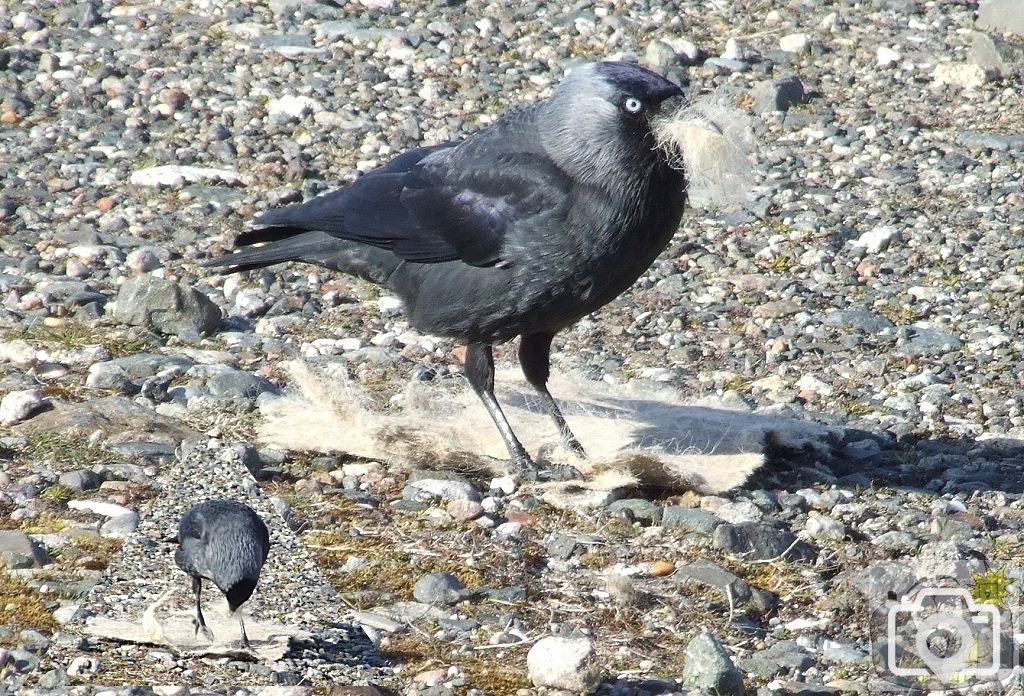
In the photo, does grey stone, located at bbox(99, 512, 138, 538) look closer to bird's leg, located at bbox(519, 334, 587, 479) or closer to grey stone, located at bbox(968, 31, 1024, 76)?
bird's leg, located at bbox(519, 334, 587, 479)

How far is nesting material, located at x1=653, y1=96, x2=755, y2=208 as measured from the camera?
461cm

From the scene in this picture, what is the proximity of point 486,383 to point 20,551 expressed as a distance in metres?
1.83

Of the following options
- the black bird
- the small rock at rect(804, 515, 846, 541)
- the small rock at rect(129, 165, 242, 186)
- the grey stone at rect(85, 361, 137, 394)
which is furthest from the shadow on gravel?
the small rock at rect(129, 165, 242, 186)

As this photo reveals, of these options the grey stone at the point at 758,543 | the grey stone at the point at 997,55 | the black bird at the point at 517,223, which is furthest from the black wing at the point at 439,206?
the grey stone at the point at 997,55

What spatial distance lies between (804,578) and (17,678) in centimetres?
220

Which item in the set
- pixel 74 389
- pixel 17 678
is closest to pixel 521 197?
pixel 74 389

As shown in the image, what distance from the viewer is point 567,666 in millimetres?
3416

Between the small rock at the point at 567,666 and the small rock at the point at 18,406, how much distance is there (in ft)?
7.47

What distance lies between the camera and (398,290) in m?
5.28

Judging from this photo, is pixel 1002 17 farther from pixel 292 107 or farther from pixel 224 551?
pixel 224 551

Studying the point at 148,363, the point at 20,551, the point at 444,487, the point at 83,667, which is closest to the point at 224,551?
the point at 83,667

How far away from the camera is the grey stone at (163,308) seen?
5969mm

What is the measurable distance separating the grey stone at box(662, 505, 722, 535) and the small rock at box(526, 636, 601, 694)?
1115 millimetres

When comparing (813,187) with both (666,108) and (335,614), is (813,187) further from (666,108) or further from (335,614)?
(335,614)
